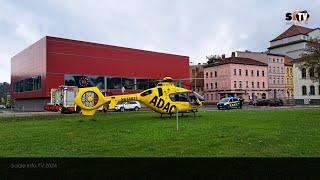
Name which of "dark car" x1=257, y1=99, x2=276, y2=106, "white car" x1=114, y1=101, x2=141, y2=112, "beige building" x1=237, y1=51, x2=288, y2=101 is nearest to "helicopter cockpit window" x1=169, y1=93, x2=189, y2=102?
"white car" x1=114, y1=101, x2=141, y2=112

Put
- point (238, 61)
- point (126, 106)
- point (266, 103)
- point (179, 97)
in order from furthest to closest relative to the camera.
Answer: point (238, 61) → point (266, 103) → point (126, 106) → point (179, 97)

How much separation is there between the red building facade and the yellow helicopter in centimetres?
2586

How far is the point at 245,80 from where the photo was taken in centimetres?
7531

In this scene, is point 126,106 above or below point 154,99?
below

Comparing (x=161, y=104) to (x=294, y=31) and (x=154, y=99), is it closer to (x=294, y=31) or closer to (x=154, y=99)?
(x=154, y=99)

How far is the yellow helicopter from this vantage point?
2012 cm

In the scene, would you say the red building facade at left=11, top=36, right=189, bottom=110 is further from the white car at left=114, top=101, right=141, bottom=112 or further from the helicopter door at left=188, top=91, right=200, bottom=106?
the helicopter door at left=188, top=91, right=200, bottom=106

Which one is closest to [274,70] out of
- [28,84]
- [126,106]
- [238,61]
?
[238,61]

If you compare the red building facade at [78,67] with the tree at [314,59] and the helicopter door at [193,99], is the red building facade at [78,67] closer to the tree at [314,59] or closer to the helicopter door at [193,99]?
the helicopter door at [193,99]

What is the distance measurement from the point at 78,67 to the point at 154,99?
32.1 metres

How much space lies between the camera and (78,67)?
50531 millimetres

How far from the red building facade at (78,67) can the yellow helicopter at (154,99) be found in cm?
2586
